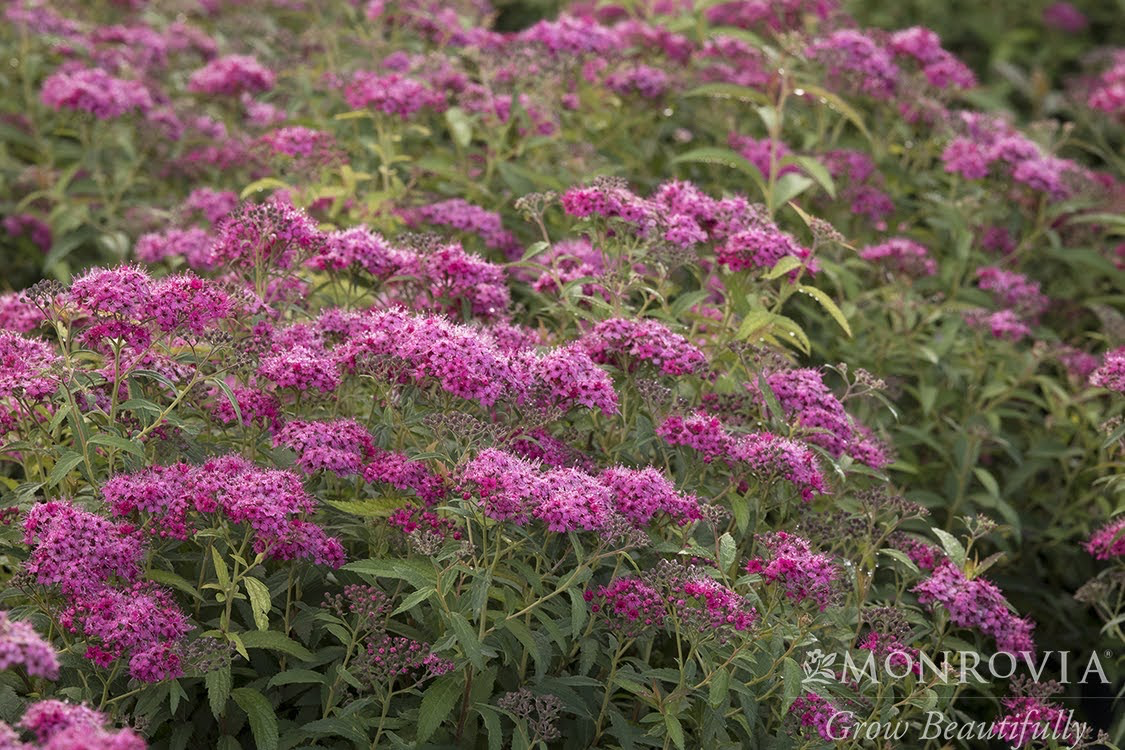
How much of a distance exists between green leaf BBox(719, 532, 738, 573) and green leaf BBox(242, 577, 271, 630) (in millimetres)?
1107

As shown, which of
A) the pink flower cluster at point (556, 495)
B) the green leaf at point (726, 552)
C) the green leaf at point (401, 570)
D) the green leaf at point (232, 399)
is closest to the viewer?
the pink flower cluster at point (556, 495)

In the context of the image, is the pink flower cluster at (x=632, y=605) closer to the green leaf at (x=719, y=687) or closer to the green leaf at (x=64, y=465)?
the green leaf at (x=719, y=687)

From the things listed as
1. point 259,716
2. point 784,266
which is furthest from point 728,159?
point 259,716

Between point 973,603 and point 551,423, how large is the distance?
1222 millimetres

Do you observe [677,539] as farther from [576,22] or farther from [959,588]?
[576,22]

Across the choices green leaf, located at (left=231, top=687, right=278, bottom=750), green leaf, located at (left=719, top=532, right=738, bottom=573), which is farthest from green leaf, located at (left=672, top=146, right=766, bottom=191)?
green leaf, located at (left=231, top=687, right=278, bottom=750)

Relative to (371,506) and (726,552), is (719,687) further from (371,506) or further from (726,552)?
(371,506)

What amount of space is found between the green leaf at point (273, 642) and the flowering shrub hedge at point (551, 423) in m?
0.01

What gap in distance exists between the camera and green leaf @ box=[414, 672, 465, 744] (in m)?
3.15

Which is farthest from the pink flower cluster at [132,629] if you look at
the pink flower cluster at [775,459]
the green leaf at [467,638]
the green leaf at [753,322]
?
the green leaf at [753,322]

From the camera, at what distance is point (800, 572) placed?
3.29 m

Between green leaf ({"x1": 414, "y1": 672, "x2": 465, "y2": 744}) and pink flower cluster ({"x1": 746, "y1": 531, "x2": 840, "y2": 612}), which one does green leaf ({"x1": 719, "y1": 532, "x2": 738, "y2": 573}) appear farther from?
green leaf ({"x1": 414, "y1": 672, "x2": 465, "y2": 744})

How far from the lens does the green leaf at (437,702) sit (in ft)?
10.3

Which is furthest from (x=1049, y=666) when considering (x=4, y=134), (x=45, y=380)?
(x=4, y=134)
